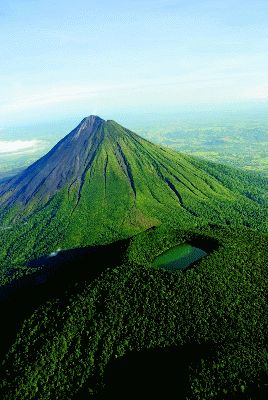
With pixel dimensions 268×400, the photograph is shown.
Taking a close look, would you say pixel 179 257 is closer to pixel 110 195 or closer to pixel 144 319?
pixel 144 319

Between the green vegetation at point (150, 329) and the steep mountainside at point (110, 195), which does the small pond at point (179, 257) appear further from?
the steep mountainside at point (110, 195)

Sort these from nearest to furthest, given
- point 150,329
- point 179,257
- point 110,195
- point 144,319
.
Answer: point 150,329
point 144,319
point 179,257
point 110,195

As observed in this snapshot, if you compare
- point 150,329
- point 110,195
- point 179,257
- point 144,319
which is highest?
point 179,257

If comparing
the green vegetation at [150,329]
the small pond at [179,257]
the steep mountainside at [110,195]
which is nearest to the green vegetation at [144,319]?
the green vegetation at [150,329]

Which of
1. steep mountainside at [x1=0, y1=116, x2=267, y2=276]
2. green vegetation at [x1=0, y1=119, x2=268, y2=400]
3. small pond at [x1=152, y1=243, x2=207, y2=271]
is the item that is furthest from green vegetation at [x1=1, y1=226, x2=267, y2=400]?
steep mountainside at [x1=0, y1=116, x2=267, y2=276]

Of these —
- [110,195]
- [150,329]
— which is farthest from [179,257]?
[110,195]

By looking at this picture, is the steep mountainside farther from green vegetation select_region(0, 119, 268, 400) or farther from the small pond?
the small pond
